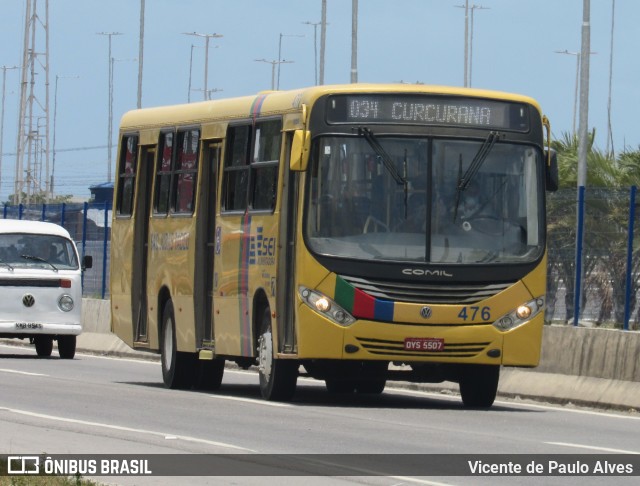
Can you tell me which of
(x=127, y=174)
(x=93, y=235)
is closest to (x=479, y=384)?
(x=127, y=174)

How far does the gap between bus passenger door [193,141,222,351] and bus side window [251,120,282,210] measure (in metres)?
1.48

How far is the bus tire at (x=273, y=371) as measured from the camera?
1959 centimetres

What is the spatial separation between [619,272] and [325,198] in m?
4.68

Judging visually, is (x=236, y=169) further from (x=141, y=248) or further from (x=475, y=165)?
(x=141, y=248)

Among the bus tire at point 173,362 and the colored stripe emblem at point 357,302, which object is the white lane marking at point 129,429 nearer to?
the colored stripe emblem at point 357,302

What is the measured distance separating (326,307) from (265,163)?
2076mm

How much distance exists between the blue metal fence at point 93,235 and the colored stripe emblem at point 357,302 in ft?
56.6

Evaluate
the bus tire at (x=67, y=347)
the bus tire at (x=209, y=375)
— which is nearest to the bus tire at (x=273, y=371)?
the bus tire at (x=209, y=375)

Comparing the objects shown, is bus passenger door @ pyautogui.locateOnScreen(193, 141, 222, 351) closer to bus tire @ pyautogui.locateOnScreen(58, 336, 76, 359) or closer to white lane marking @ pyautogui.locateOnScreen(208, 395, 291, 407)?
white lane marking @ pyautogui.locateOnScreen(208, 395, 291, 407)

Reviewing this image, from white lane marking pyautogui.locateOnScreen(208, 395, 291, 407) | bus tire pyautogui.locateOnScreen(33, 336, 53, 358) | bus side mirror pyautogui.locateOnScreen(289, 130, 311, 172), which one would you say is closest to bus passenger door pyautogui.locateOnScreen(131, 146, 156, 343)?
white lane marking pyautogui.locateOnScreen(208, 395, 291, 407)

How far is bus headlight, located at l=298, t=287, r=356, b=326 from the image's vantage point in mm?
18891

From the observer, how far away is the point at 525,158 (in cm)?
1959

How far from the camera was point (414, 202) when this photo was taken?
754 inches

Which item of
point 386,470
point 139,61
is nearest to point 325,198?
point 386,470
